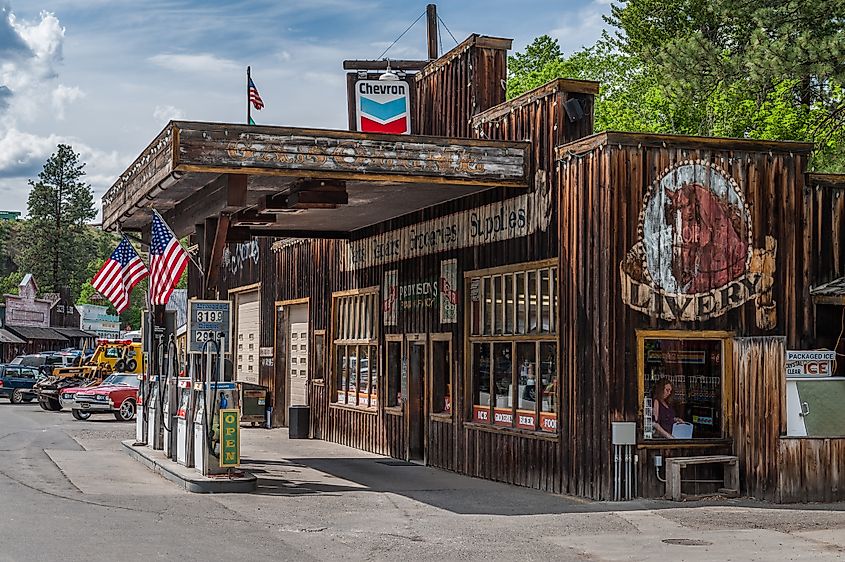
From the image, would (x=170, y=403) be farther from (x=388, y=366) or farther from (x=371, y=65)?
(x=371, y=65)

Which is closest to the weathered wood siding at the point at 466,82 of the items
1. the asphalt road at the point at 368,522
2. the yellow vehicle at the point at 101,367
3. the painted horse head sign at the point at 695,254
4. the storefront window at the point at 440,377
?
the storefront window at the point at 440,377

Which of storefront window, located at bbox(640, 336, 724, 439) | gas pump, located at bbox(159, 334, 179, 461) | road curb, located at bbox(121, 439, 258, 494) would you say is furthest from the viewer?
gas pump, located at bbox(159, 334, 179, 461)

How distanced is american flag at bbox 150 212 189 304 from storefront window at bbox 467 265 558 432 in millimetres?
4752

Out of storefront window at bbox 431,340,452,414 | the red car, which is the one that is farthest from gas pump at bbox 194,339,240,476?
the red car

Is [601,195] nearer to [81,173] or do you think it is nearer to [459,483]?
[459,483]

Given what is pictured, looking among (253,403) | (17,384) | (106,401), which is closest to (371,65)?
(253,403)

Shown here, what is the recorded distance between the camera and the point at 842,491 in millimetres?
16141

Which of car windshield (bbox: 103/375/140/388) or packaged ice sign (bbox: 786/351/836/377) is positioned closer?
packaged ice sign (bbox: 786/351/836/377)

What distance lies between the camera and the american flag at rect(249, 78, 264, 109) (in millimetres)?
24578

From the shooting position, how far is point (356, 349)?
2530cm

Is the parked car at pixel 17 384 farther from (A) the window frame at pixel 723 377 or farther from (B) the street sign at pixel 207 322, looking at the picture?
(A) the window frame at pixel 723 377

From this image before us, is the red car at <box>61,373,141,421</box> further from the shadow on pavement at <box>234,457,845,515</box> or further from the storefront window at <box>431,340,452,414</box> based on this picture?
the storefront window at <box>431,340,452,414</box>

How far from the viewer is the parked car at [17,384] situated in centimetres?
4509

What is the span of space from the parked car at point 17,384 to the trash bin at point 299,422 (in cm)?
2079
